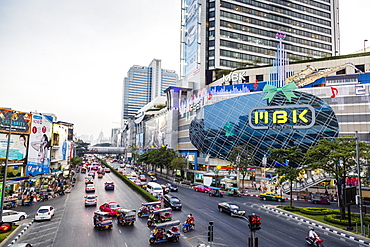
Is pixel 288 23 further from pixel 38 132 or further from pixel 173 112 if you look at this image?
pixel 38 132

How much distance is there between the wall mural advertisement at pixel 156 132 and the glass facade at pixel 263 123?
108ft

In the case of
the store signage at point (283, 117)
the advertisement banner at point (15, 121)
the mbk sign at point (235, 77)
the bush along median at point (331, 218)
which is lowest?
the bush along median at point (331, 218)

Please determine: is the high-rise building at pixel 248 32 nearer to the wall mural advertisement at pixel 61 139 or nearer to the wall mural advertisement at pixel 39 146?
the wall mural advertisement at pixel 61 139

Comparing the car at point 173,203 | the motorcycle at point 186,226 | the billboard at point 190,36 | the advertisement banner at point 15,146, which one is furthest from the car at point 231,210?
the billboard at point 190,36

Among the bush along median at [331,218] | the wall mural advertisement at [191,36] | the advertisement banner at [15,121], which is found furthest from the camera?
the wall mural advertisement at [191,36]

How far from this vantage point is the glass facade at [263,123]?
55.7 meters

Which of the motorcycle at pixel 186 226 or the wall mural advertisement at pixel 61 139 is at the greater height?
the wall mural advertisement at pixel 61 139

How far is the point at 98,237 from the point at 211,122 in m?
51.0

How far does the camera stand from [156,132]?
380 feet

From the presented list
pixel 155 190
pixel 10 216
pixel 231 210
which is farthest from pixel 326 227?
pixel 10 216

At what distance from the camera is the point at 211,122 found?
69938mm

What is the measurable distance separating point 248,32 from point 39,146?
8318 cm

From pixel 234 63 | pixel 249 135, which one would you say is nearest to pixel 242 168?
pixel 249 135

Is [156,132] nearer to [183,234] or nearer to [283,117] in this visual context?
[283,117]
